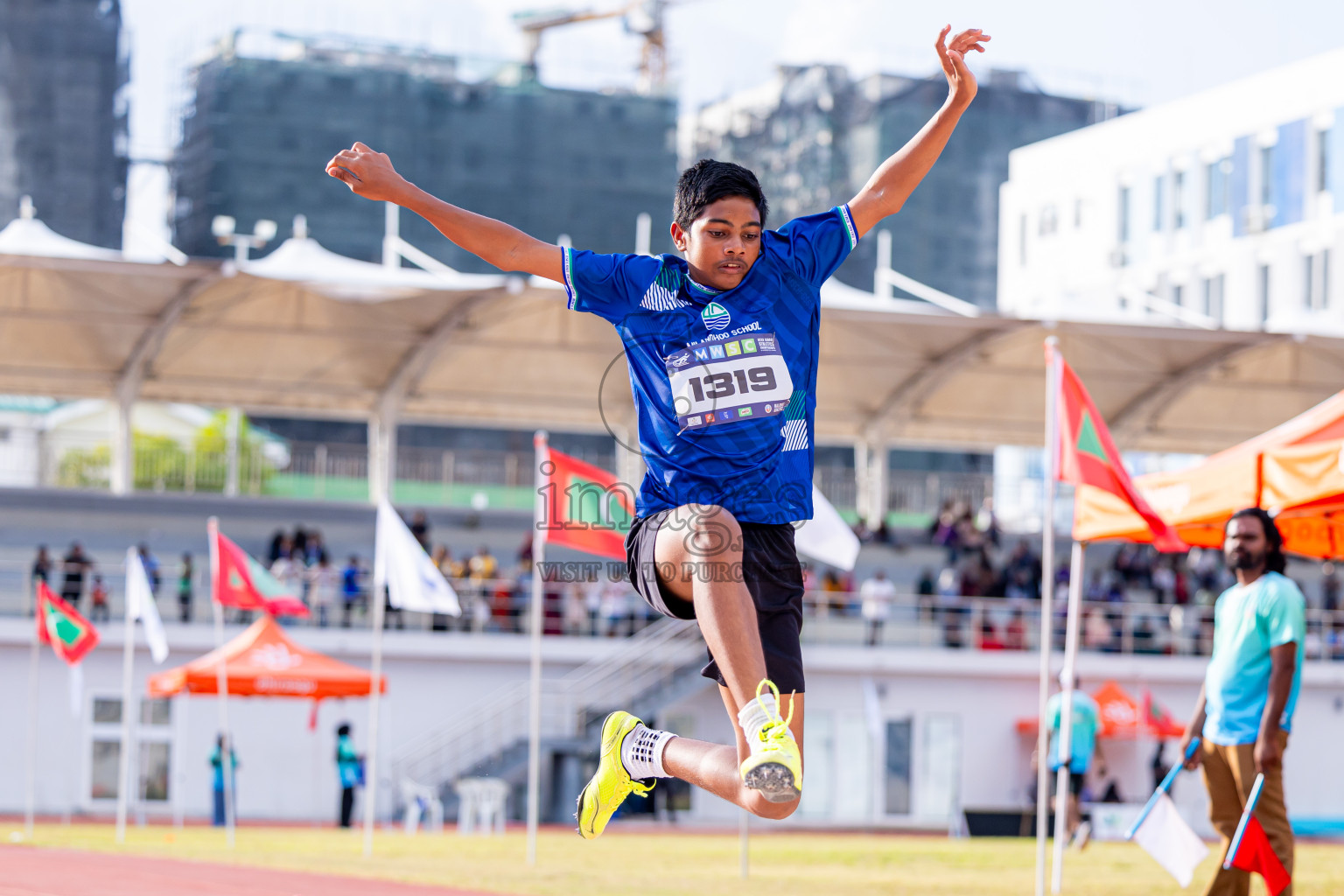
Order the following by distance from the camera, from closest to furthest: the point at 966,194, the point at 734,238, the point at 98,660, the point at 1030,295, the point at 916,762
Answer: the point at 734,238 → the point at 98,660 → the point at 916,762 → the point at 1030,295 → the point at 966,194

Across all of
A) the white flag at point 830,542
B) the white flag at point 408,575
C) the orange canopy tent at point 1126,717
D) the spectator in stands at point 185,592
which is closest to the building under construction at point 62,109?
the spectator in stands at point 185,592

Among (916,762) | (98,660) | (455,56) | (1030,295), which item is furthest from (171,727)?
(455,56)

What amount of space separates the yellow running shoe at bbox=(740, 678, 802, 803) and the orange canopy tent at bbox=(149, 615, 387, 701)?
1831 cm

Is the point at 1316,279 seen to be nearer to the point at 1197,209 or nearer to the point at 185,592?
the point at 1197,209

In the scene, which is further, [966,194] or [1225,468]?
[966,194]

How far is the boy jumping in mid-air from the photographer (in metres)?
5.46

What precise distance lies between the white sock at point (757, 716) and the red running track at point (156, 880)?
12.3ft

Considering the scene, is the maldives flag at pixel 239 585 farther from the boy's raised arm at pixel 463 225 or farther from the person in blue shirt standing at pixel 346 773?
the boy's raised arm at pixel 463 225

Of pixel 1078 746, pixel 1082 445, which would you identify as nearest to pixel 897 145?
pixel 1078 746

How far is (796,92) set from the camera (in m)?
73.1

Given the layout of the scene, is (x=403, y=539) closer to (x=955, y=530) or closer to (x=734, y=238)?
(x=734, y=238)

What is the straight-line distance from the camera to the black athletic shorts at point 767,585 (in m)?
5.61

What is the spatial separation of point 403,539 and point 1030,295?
156 feet

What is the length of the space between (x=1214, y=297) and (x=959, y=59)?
165 ft
